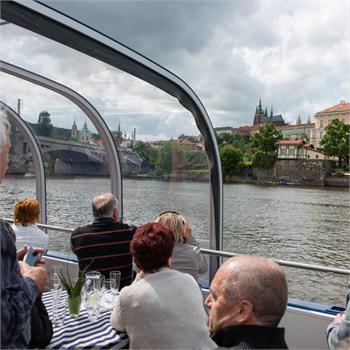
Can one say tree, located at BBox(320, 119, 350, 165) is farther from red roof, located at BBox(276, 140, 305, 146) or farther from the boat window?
the boat window

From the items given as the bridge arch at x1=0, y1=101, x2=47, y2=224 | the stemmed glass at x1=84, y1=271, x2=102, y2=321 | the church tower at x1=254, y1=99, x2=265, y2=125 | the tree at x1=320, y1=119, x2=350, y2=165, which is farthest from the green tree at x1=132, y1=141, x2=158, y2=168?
the church tower at x1=254, y1=99, x2=265, y2=125

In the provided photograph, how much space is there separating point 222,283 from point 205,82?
23089 mm

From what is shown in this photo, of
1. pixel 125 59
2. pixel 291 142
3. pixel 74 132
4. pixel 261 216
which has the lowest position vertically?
pixel 261 216

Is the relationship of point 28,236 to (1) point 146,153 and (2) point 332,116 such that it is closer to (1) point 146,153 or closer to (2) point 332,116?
(1) point 146,153

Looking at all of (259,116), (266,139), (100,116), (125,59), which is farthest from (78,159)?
(259,116)

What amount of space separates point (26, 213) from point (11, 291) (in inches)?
84.0

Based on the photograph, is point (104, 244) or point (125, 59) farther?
point (125, 59)

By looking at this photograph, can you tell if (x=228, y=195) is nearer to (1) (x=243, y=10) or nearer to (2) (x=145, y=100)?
(2) (x=145, y=100)

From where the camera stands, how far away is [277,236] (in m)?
19.5

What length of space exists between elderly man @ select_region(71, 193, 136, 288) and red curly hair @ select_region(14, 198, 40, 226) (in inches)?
27.1

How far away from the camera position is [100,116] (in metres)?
4.63

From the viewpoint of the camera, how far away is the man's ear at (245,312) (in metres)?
1.24

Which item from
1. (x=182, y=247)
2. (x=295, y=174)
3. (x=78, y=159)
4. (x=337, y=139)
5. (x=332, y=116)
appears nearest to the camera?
(x=182, y=247)

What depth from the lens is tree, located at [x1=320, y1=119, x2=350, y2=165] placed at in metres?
22.2
